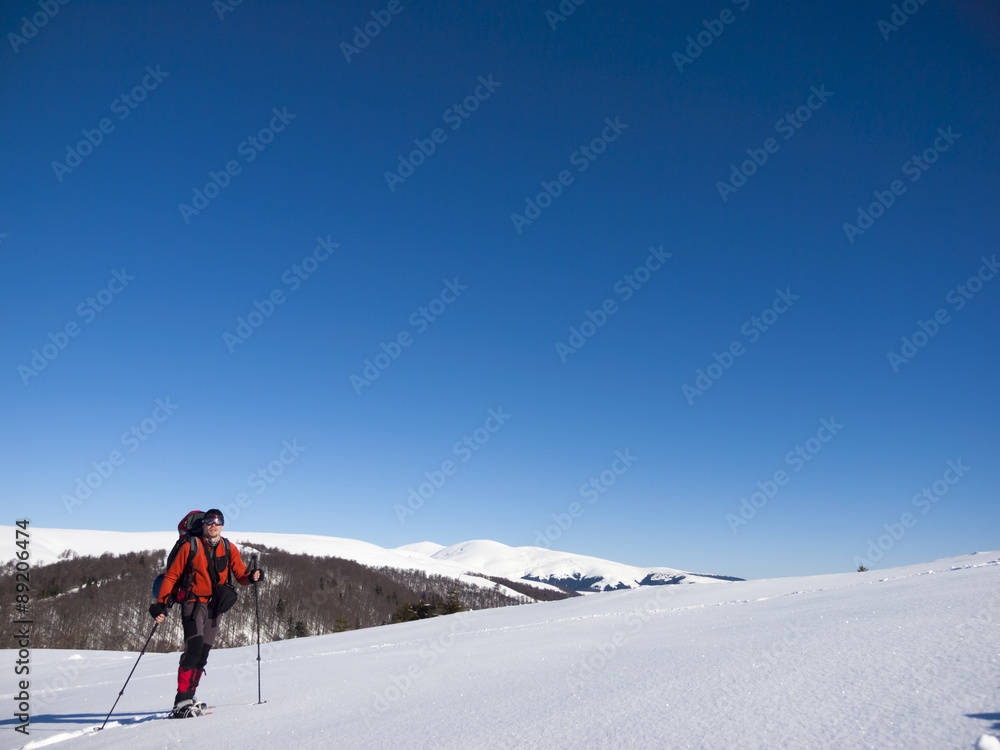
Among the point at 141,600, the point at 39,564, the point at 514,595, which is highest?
the point at 39,564

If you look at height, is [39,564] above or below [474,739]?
above

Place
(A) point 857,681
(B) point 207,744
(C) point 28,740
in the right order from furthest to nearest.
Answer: (C) point 28,740, (B) point 207,744, (A) point 857,681

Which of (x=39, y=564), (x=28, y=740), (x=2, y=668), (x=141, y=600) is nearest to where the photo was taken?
(x=28, y=740)

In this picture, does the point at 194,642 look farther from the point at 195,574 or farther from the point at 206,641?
the point at 195,574

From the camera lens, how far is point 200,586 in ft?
19.1

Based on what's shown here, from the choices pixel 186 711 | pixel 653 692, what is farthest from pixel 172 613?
pixel 653 692

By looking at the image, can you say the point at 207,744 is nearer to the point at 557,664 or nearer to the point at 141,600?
the point at 557,664

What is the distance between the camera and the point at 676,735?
256 cm

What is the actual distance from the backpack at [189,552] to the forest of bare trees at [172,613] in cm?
6748

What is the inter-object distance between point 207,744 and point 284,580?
13541 centimetres

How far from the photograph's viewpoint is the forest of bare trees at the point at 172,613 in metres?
87.6

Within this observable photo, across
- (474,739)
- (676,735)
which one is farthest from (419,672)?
(676,735)

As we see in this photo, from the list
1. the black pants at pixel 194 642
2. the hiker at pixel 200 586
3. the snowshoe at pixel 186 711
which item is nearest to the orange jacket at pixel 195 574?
the hiker at pixel 200 586

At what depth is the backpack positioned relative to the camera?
5.75 m
